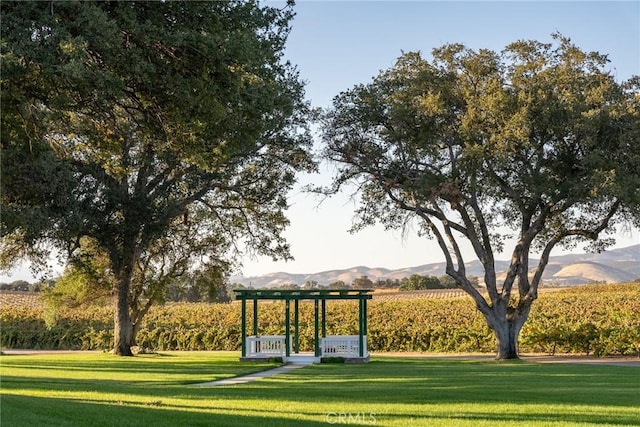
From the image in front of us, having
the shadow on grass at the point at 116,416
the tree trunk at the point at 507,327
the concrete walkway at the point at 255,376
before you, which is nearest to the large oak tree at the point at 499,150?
the tree trunk at the point at 507,327

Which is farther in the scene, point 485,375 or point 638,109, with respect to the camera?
point 638,109

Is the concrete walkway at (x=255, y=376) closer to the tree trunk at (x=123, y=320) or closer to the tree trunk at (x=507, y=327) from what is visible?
the tree trunk at (x=123, y=320)

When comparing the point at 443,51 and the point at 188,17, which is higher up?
the point at 443,51

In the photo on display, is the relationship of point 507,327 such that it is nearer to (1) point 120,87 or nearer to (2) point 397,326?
(2) point 397,326

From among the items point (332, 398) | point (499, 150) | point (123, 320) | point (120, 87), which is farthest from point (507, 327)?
point (120, 87)

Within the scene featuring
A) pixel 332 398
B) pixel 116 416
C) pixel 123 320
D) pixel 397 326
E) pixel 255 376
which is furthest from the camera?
pixel 397 326

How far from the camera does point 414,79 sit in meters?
32.6

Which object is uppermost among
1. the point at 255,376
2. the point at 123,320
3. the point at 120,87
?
the point at 120,87

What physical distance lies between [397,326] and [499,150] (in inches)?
581

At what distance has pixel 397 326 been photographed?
41.9 meters

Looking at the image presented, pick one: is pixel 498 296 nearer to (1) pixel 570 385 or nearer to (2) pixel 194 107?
(1) pixel 570 385

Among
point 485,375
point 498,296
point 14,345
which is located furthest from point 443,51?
point 14,345

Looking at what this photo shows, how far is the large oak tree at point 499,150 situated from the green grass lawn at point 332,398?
28.1 ft

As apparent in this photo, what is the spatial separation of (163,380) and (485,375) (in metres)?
8.71
